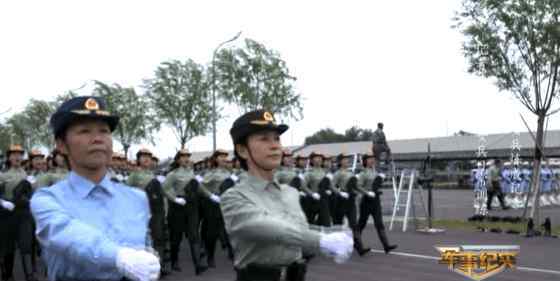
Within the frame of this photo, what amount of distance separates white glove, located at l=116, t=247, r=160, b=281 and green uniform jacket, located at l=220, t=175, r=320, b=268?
1146mm

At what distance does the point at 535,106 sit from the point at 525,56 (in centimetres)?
121

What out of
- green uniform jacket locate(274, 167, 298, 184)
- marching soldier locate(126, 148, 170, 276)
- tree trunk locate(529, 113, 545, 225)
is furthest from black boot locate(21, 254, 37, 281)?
tree trunk locate(529, 113, 545, 225)

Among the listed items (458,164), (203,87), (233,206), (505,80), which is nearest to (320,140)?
(458,164)

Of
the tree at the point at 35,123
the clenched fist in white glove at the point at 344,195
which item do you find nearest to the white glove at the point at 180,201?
the clenched fist in white glove at the point at 344,195

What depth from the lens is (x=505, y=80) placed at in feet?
57.1

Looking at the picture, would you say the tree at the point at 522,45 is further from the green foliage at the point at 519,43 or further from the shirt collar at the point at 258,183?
the shirt collar at the point at 258,183

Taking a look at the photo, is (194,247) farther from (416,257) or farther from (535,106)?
(535,106)

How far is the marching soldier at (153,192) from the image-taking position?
11.3 metres

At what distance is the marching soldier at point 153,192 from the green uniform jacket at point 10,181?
172 centimetres

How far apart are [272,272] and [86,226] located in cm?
138

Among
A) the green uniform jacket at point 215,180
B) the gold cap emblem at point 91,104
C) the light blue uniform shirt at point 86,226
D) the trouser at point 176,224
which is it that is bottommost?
the trouser at point 176,224

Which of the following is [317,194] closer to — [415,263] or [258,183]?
[415,263]

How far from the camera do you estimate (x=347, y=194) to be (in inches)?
558

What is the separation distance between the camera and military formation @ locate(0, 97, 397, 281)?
2.81 m
